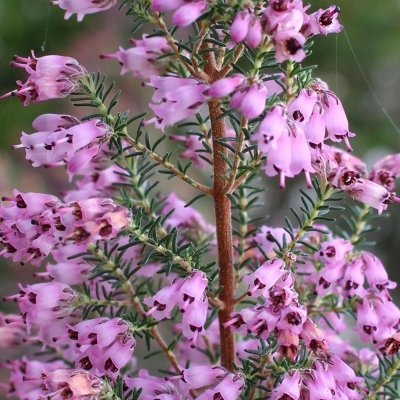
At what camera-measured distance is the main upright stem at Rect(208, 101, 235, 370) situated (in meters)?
1.02

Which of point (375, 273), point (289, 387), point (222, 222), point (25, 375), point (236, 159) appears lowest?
point (25, 375)

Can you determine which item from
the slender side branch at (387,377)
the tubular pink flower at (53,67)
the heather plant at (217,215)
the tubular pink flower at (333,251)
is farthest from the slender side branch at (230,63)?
the slender side branch at (387,377)

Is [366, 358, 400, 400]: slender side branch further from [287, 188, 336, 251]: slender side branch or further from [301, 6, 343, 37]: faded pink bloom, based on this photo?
[301, 6, 343, 37]: faded pink bloom

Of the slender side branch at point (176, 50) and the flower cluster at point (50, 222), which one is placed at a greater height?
the slender side branch at point (176, 50)

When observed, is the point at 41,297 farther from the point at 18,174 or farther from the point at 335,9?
the point at 18,174

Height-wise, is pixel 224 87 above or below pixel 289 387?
above

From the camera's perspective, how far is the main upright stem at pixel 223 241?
3.35 feet

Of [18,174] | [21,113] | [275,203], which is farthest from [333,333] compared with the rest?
[21,113]

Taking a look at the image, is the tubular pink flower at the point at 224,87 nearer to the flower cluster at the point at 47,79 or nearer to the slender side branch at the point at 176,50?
the slender side branch at the point at 176,50

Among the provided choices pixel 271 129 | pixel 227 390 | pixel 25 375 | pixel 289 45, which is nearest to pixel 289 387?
pixel 227 390

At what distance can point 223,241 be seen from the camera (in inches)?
42.1

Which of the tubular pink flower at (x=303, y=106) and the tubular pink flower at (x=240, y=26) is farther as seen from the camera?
the tubular pink flower at (x=303, y=106)

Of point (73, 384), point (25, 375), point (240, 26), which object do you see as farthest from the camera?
point (25, 375)

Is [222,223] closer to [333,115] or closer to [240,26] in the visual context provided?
[333,115]
